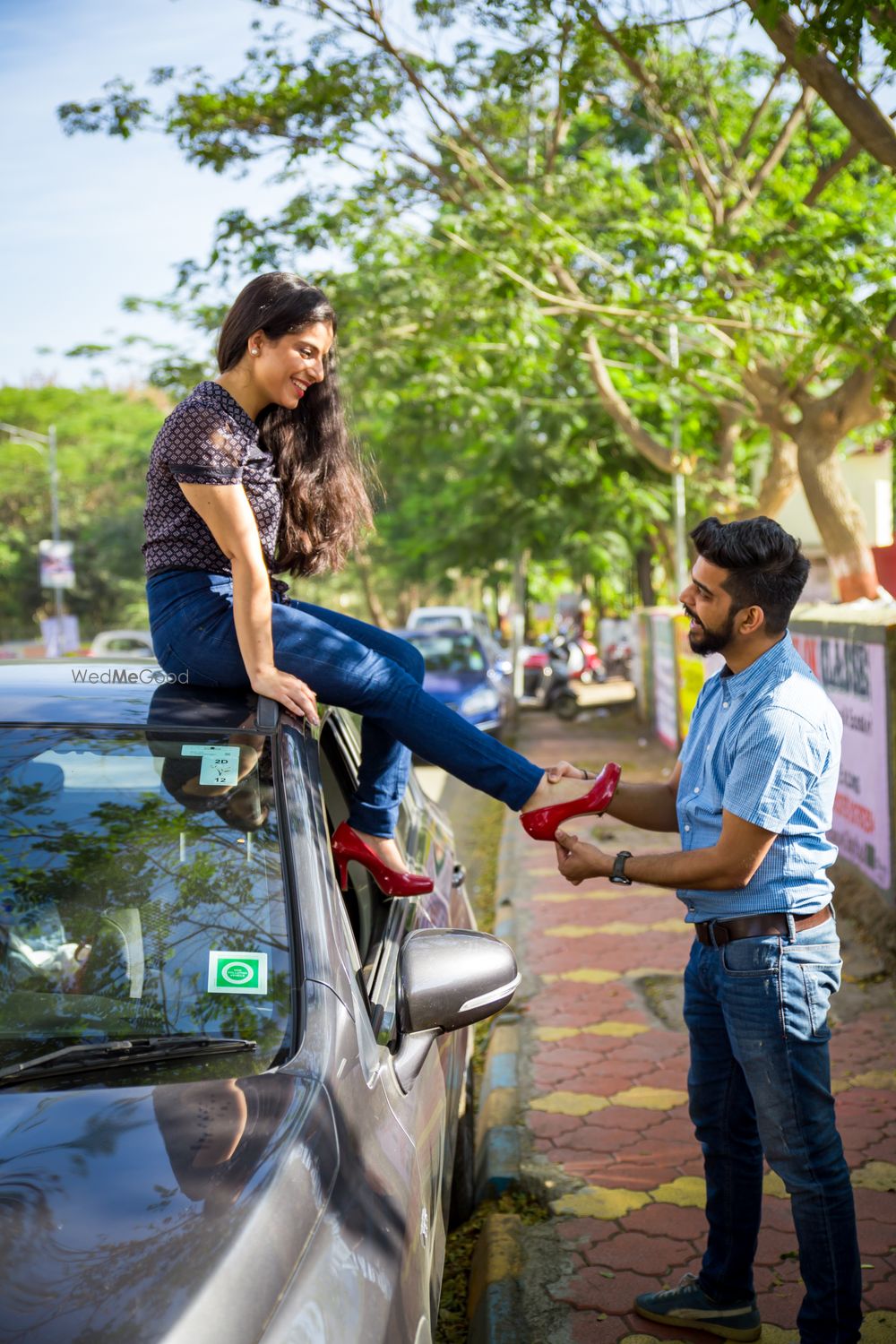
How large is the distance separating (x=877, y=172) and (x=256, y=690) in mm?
17906

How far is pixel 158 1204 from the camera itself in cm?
172

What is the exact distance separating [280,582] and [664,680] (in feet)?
44.2

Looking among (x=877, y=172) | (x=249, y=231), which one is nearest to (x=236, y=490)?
(x=249, y=231)

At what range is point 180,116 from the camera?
1167cm

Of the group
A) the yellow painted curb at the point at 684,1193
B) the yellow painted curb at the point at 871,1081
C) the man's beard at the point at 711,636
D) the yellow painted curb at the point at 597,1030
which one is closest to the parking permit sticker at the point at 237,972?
the man's beard at the point at 711,636

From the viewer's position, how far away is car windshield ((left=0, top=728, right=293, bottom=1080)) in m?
2.26

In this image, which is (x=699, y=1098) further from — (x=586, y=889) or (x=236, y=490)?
(x=586, y=889)

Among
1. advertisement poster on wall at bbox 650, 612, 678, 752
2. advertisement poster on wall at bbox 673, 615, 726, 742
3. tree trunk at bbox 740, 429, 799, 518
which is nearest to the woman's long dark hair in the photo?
advertisement poster on wall at bbox 673, 615, 726, 742

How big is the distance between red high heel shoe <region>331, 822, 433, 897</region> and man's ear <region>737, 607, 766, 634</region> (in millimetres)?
991

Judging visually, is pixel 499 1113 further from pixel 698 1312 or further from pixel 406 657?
pixel 406 657

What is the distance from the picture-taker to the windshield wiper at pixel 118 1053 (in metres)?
2.11

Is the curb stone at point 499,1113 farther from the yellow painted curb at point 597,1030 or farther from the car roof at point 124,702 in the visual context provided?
the car roof at point 124,702

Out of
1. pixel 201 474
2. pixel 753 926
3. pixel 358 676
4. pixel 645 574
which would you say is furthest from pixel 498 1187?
pixel 645 574

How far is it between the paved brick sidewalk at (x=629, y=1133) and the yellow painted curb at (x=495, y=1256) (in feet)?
0.06
